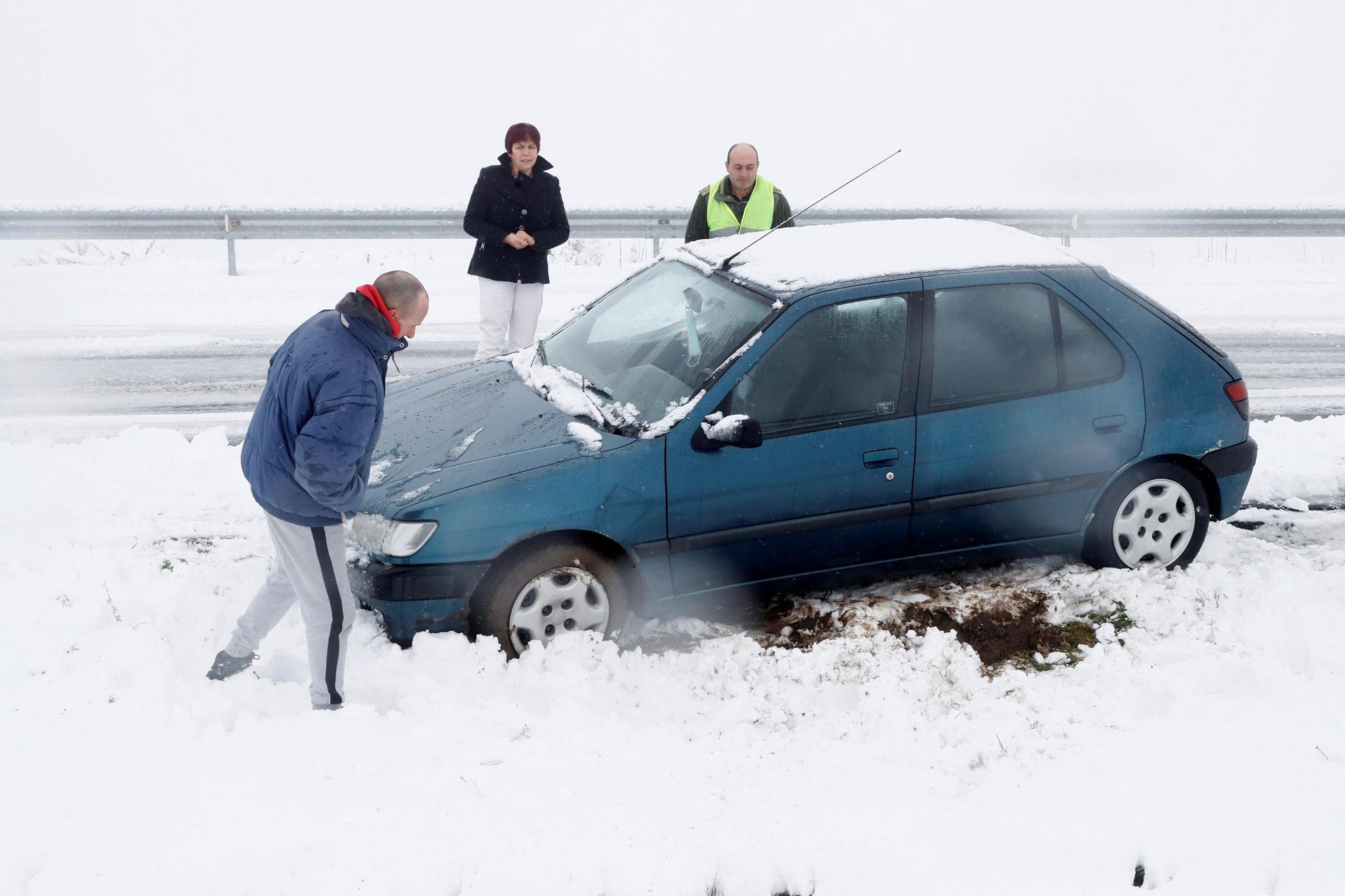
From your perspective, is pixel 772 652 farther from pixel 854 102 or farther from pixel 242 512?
pixel 854 102

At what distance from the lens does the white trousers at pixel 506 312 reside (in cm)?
766

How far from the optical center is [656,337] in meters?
5.22

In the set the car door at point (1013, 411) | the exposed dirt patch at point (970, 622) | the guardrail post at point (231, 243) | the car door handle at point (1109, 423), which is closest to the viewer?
the exposed dirt patch at point (970, 622)

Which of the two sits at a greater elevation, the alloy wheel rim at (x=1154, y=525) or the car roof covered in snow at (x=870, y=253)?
the car roof covered in snow at (x=870, y=253)

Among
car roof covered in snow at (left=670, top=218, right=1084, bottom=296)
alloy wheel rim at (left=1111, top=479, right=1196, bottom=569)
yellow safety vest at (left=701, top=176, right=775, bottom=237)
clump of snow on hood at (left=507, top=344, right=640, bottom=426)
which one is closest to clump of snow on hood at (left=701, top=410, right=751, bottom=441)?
clump of snow on hood at (left=507, top=344, right=640, bottom=426)

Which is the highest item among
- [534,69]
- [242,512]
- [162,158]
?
[534,69]

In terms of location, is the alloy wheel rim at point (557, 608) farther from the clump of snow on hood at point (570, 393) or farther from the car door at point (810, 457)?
the clump of snow on hood at point (570, 393)

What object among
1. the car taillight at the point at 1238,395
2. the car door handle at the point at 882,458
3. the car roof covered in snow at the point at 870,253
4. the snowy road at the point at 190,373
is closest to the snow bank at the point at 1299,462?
the snowy road at the point at 190,373

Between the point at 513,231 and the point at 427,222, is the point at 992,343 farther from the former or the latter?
the point at 427,222

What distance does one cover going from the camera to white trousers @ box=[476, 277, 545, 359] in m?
7.66

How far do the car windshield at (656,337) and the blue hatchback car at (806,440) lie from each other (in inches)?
0.6

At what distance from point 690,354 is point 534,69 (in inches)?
1312

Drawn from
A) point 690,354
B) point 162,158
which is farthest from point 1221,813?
point 162,158

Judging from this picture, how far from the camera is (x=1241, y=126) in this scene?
2438 cm
